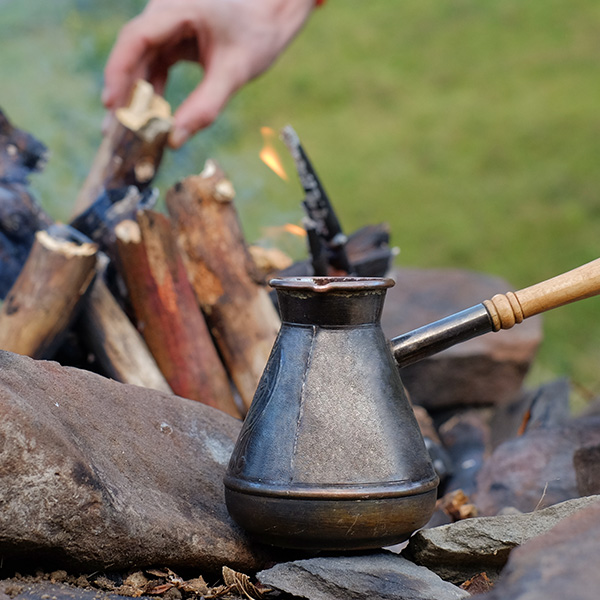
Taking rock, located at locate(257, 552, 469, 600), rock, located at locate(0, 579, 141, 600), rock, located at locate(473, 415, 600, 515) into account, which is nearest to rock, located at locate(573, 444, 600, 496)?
rock, located at locate(473, 415, 600, 515)

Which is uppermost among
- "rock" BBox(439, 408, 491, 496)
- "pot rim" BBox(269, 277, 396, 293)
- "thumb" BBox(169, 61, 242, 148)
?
"thumb" BBox(169, 61, 242, 148)

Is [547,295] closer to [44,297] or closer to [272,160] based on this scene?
[272,160]

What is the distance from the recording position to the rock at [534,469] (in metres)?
2.30

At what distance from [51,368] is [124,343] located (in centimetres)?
83

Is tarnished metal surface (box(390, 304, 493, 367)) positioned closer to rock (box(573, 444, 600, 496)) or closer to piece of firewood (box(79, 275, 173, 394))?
rock (box(573, 444, 600, 496))

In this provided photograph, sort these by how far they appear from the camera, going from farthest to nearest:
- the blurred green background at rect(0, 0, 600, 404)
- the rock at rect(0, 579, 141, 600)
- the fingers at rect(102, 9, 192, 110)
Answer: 1. the blurred green background at rect(0, 0, 600, 404)
2. the fingers at rect(102, 9, 192, 110)
3. the rock at rect(0, 579, 141, 600)

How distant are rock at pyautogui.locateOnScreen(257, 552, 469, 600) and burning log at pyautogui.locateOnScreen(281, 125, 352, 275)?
143cm

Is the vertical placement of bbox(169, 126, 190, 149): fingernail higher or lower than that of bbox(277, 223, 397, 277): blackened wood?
higher

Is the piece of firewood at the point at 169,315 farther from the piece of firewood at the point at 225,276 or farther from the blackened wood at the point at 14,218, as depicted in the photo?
the blackened wood at the point at 14,218

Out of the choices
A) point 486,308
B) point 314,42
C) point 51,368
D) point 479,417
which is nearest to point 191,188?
point 51,368

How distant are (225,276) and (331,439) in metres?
1.26

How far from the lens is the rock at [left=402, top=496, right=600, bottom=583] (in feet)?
5.00

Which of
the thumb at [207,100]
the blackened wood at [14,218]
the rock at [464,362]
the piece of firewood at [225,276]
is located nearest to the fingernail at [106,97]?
the thumb at [207,100]

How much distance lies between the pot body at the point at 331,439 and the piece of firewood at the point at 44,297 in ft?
3.24
